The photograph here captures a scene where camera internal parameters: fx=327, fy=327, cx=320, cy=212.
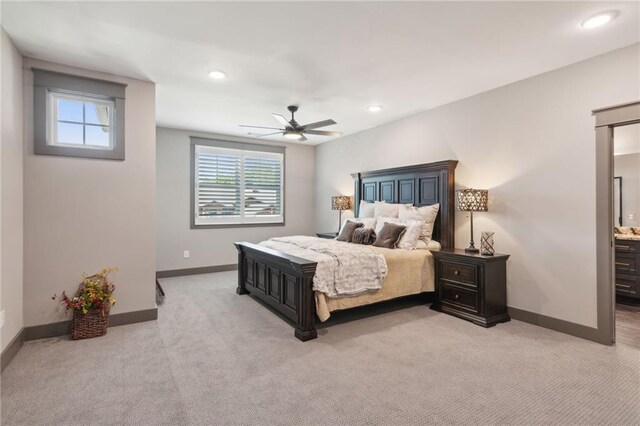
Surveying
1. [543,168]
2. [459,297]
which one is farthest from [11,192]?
[543,168]

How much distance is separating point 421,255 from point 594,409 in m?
2.18

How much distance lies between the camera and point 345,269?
3.41 metres

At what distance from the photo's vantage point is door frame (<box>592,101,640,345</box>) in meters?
3.03

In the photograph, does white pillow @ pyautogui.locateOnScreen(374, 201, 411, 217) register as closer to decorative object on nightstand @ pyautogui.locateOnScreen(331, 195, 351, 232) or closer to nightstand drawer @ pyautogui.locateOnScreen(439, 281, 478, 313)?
decorative object on nightstand @ pyautogui.locateOnScreen(331, 195, 351, 232)

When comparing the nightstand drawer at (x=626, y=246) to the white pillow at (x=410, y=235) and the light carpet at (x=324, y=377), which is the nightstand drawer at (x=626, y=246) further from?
the white pillow at (x=410, y=235)

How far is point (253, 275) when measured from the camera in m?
4.43

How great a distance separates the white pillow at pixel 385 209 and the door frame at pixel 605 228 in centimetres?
233

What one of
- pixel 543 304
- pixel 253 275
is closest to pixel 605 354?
pixel 543 304

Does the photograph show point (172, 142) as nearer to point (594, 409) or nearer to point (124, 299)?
point (124, 299)

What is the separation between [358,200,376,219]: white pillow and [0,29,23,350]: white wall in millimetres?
4261

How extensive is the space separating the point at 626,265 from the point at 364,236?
3387 mm

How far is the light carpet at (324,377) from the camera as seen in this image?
2010 millimetres

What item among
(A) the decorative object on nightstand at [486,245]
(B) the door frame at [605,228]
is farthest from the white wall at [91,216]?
(B) the door frame at [605,228]

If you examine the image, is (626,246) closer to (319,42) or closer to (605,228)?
(605,228)
